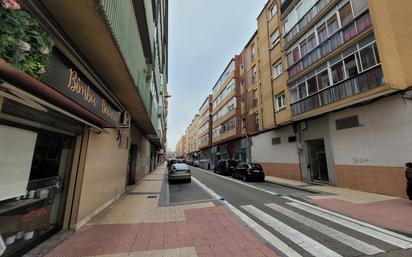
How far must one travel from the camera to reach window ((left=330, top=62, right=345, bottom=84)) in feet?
40.1

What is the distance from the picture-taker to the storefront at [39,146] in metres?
3.00

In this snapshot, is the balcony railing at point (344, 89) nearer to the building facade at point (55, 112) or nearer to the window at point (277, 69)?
the window at point (277, 69)

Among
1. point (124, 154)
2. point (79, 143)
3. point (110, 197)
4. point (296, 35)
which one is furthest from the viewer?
point (296, 35)

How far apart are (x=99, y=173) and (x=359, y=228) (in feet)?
25.8

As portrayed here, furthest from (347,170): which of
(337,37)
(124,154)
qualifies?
(124,154)

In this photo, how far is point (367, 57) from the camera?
423 inches

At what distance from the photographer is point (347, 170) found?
1210 cm

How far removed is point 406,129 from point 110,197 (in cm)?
1328

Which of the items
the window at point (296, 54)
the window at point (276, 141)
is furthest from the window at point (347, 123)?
the window at point (276, 141)

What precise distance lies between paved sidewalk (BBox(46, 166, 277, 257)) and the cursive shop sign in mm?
2924

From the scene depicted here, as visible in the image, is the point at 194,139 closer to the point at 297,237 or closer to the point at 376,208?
the point at 376,208

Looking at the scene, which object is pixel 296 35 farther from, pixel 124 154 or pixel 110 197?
pixel 110 197

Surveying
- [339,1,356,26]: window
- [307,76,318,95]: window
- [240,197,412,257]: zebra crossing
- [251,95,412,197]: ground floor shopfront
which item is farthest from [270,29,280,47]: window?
[240,197,412,257]: zebra crossing

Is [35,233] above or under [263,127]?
under
